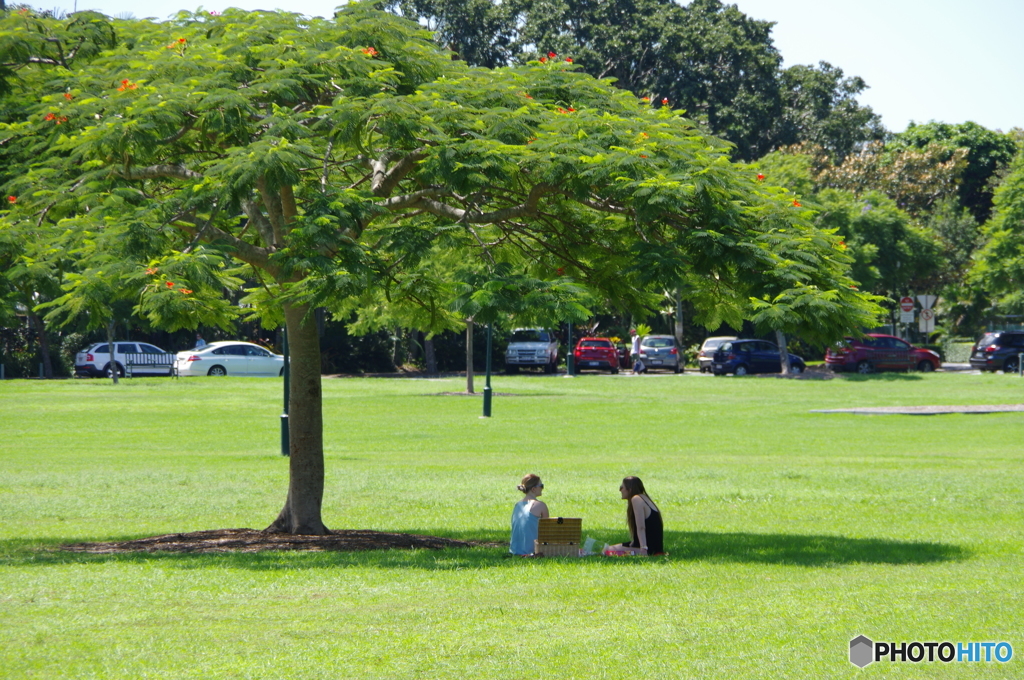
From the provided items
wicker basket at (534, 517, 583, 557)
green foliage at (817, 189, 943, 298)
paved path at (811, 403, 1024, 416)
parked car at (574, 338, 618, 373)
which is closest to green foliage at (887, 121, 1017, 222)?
green foliage at (817, 189, 943, 298)

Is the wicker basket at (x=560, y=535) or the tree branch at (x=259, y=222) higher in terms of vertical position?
the tree branch at (x=259, y=222)

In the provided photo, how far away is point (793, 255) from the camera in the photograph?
10.9m

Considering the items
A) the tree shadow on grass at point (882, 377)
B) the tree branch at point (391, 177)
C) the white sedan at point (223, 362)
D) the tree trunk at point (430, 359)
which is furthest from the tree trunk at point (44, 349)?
the tree branch at point (391, 177)

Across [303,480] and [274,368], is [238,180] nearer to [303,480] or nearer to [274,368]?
[303,480]

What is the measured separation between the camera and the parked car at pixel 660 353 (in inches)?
2074

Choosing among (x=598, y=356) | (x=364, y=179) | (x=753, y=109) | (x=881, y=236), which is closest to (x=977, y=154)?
(x=753, y=109)

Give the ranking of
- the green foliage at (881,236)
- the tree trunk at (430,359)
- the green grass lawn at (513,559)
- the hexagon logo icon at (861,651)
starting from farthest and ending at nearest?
the tree trunk at (430,359) → the green foliage at (881,236) → the green grass lawn at (513,559) → the hexagon logo icon at (861,651)

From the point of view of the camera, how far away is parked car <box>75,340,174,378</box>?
4691 cm

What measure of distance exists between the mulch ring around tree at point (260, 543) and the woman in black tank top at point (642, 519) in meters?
2.07

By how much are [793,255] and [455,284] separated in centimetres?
320

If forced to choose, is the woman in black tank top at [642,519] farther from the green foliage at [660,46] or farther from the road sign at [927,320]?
the green foliage at [660,46]

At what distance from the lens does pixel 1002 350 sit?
51.2 meters

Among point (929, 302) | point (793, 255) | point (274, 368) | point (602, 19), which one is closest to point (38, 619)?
point (793, 255)

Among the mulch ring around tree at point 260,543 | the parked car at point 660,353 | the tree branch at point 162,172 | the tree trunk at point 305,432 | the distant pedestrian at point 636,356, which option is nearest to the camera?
the tree branch at point 162,172
